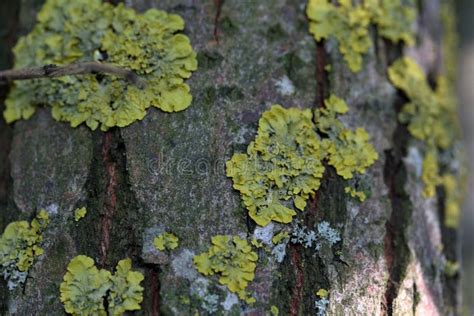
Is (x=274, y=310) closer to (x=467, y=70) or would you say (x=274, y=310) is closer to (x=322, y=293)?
(x=322, y=293)

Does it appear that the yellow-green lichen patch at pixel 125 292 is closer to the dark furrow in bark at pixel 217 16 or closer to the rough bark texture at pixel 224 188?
the rough bark texture at pixel 224 188

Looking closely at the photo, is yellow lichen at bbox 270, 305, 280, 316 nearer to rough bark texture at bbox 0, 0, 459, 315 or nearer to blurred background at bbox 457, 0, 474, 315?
rough bark texture at bbox 0, 0, 459, 315

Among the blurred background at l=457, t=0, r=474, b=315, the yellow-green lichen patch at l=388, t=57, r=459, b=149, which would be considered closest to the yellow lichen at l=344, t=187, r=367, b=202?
the yellow-green lichen patch at l=388, t=57, r=459, b=149

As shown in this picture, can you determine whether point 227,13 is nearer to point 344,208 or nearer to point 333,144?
point 333,144

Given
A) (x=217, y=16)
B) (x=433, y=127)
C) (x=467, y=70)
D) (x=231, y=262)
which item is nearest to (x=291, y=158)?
(x=231, y=262)

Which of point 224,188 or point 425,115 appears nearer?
point 224,188

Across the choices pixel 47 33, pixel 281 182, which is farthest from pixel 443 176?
pixel 47 33
